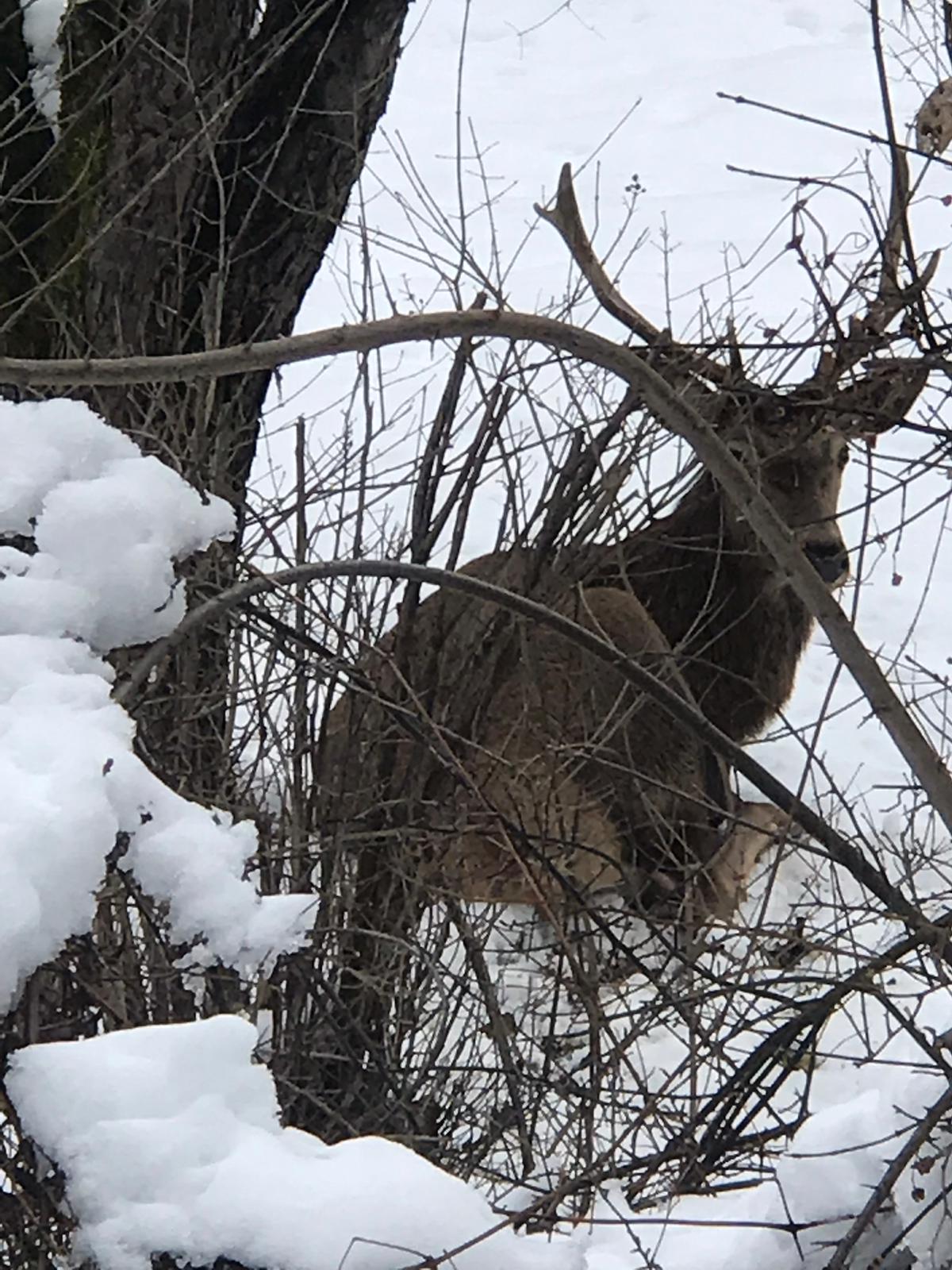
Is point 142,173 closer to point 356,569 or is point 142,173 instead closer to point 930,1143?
point 356,569

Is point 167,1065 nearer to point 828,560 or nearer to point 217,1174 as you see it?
point 217,1174

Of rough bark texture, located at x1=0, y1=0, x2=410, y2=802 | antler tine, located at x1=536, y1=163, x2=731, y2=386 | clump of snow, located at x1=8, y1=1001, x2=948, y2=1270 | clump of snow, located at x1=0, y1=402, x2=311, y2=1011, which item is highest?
rough bark texture, located at x1=0, y1=0, x2=410, y2=802

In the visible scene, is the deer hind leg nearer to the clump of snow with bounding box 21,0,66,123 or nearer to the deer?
the deer

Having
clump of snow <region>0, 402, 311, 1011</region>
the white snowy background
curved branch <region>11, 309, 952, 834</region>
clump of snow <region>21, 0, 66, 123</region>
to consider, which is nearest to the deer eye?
the white snowy background

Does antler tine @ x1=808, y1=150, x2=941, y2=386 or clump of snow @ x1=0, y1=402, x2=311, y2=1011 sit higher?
antler tine @ x1=808, y1=150, x2=941, y2=386

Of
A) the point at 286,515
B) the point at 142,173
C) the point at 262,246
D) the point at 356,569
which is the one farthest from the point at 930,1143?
the point at 142,173

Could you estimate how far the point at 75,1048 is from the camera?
4.48 feet

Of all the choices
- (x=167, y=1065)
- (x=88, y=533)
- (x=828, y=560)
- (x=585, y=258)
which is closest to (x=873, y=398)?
(x=585, y=258)

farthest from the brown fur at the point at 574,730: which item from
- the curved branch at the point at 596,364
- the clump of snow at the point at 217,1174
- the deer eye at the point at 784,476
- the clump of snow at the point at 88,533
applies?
the clump of snow at the point at 217,1174

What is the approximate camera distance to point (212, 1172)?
134cm

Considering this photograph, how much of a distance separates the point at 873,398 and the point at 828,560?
1.17 m

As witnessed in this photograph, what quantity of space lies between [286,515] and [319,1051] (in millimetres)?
1356

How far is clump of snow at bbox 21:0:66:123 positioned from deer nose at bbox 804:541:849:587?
2.85 metres

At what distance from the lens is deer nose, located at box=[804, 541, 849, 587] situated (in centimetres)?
454
